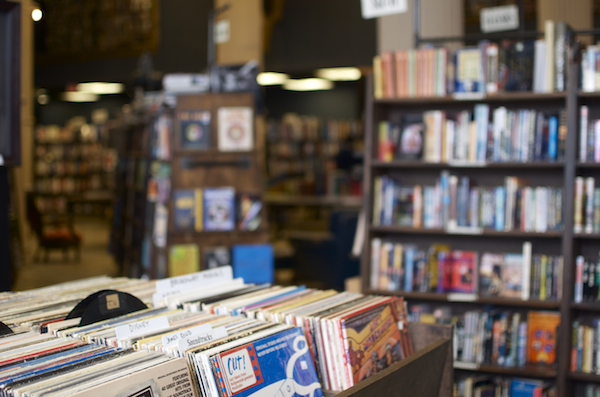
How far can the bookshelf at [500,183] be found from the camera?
306cm

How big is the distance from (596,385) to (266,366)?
2661 mm

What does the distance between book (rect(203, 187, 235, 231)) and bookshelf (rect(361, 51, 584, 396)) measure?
1.19 m

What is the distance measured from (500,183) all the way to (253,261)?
1.86m

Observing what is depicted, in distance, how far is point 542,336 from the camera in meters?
3.22

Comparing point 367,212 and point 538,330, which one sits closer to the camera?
point 538,330

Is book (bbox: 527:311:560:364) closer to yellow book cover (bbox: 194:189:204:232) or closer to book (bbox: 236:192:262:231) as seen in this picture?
book (bbox: 236:192:262:231)

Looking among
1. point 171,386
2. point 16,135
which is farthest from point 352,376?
point 16,135

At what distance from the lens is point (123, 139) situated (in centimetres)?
706

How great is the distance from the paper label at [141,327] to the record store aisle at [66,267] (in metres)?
5.49

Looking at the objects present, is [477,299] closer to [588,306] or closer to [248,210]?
[588,306]

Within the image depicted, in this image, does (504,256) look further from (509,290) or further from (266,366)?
(266,366)

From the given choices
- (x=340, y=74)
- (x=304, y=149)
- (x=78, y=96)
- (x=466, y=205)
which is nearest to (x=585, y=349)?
(x=466, y=205)

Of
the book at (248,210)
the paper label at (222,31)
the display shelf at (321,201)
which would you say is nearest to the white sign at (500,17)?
the book at (248,210)

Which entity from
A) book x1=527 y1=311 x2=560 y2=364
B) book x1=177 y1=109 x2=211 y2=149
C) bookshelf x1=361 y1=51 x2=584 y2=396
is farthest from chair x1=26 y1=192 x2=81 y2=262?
book x1=527 y1=311 x2=560 y2=364
